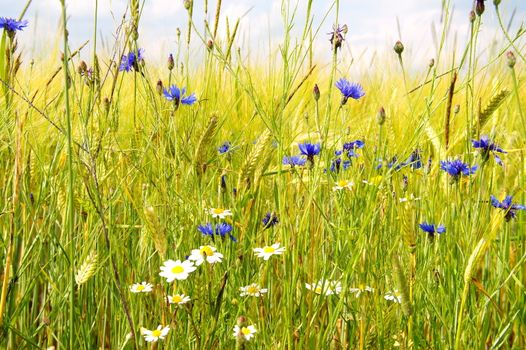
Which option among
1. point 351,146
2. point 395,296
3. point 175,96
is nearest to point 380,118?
point 395,296

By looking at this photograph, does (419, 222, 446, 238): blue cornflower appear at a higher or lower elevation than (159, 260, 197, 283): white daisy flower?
higher

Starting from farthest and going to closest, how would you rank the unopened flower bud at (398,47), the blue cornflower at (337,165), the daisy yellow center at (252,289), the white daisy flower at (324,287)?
the blue cornflower at (337,165) < the unopened flower bud at (398,47) < the daisy yellow center at (252,289) < the white daisy flower at (324,287)

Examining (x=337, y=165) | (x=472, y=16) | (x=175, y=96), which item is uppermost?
(x=472, y=16)

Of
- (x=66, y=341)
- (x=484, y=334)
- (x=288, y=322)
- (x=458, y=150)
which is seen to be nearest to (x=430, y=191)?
(x=484, y=334)

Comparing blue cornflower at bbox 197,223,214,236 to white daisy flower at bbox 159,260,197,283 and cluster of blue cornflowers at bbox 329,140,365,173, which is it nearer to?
white daisy flower at bbox 159,260,197,283

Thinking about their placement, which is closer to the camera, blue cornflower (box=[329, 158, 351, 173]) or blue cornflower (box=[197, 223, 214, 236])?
blue cornflower (box=[197, 223, 214, 236])

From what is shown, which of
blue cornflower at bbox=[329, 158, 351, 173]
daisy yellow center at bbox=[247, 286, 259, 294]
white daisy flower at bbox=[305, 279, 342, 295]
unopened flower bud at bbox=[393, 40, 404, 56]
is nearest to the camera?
white daisy flower at bbox=[305, 279, 342, 295]

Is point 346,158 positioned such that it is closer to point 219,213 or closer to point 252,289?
point 219,213

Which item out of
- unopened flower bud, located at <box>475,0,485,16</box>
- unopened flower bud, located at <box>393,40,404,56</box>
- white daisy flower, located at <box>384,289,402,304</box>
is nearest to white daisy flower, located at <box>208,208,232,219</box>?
white daisy flower, located at <box>384,289,402,304</box>

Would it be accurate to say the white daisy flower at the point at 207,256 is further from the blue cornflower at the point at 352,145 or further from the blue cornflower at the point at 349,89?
the blue cornflower at the point at 352,145

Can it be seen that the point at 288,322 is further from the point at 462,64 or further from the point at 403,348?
the point at 462,64

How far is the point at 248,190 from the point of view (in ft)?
3.39

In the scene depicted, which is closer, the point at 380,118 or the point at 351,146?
the point at 380,118

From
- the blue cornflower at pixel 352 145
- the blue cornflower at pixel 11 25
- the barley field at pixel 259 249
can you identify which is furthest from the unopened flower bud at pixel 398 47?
the blue cornflower at pixel 11 25
